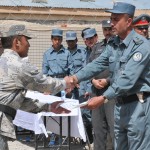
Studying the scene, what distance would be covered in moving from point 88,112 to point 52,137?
2.62 feet

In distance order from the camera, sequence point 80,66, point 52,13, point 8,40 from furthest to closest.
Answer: point 52,13 → point 80,66 → point 8,40

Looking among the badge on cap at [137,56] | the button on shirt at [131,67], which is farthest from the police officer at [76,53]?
the badge on cap at [137,56]

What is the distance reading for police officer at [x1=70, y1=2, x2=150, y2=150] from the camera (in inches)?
161

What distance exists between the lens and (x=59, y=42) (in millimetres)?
8328

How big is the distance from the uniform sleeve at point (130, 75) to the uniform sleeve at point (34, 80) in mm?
603

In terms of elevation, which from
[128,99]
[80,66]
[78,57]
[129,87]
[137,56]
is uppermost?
[137,56]

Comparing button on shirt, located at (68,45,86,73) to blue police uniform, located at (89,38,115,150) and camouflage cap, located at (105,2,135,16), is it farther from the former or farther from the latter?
camouflage cap, located at (105,2,135,16)

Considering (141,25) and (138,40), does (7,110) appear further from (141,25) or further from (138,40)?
(141,25)

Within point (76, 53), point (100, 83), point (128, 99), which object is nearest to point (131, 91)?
point (128, 99)

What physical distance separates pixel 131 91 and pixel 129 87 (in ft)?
0.46

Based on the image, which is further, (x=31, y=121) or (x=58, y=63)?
(x=58, y=63)

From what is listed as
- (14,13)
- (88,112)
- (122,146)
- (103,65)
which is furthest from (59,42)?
(14,13)

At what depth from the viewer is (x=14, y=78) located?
13.2 feet

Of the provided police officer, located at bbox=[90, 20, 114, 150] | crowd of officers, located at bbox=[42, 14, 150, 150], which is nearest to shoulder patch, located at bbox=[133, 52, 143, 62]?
crowd of officers, located at bbox=[42, 14, 150, 150]
